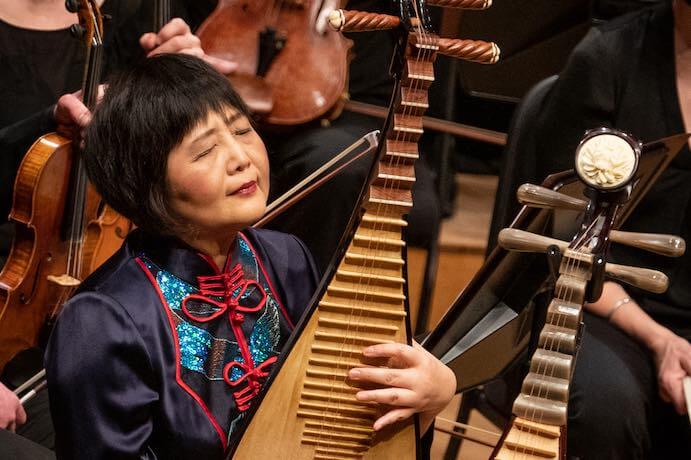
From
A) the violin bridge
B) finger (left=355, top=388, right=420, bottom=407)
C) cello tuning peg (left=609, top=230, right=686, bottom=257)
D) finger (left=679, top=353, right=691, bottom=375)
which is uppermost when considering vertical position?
cello tuning peg (left=609, top=230, right=686, bottom=257)

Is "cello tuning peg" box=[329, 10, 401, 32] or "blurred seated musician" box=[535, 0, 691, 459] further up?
"cello tuning peg" box=[329, 10, 401, 32]

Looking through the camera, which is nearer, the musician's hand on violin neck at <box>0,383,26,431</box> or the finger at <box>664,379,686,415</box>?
the musician's hand on violin neck at <box>0,383,26,431</box>

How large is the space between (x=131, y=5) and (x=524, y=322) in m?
1.12

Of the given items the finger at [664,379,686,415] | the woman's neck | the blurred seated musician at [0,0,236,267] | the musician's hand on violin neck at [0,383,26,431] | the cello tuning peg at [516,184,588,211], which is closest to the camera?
the cello tuning peg at [516,184,588,211]

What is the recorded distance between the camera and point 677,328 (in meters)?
1.65

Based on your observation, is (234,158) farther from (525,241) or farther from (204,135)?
(525,241)

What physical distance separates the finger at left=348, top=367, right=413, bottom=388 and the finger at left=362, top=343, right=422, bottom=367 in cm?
1

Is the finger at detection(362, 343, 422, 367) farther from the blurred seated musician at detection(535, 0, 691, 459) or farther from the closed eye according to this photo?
the blurred seated musician at detection(535, 0, 691, 459)

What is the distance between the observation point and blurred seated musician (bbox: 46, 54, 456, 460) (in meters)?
1.03

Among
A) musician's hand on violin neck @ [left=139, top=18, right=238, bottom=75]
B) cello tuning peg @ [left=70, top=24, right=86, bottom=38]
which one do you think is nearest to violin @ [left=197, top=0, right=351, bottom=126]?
musician's hand on violin neck @ [left=139, top=18, right=238, bottom=75]

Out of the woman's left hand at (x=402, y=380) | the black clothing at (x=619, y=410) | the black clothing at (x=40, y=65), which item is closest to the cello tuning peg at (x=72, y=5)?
the black clothing at (x=40, y=65)

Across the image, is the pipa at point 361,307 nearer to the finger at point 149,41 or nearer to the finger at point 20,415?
the finger at point 20,415

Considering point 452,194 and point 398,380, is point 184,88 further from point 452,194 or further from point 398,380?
point 452,194

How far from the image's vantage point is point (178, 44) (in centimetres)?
162
